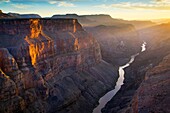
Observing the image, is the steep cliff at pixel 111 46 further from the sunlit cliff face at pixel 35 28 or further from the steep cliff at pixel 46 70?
the sunlit cliff face at pixel 35 28

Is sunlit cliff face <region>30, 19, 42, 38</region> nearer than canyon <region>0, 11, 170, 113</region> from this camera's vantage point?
A: No

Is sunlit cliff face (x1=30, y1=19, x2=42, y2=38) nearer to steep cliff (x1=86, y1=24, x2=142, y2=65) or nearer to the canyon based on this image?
the canyon

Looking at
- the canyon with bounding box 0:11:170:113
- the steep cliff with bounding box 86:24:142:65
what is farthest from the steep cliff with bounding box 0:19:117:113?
the steep cliff with bounding box 86:24:142:65

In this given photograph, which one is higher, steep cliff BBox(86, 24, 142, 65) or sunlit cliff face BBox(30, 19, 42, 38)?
sunlit cliff face BBox(30, 19, 42, 38)

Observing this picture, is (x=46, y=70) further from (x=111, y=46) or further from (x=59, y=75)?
(x=111, y=46)

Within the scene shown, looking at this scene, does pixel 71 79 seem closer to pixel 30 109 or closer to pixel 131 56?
pixel 30 109

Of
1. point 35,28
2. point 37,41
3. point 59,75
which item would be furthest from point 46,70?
point 35,28

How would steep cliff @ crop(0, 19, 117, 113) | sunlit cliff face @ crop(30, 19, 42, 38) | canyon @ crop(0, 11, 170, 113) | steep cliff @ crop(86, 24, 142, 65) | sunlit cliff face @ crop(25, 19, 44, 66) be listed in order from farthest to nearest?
steep cliff @ crop(86, 24, 142, 65) → sunlit cliff face @ crop(30, 19, 42, 38) → sunlit cliff face @ crop(25, 19, 44, 66) → steep cliff @ crop(0, 19, 117, 113) → canyon @ crop(0, 11, 170, 113)

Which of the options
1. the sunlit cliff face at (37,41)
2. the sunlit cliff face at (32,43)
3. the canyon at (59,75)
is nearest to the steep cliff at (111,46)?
the canyon at (59,75)
